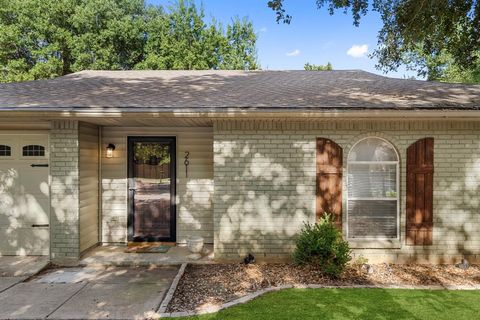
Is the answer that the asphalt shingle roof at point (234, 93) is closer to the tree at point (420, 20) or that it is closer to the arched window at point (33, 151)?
the arched window at point (33, 151)

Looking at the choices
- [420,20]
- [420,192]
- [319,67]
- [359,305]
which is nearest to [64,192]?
[359,305]

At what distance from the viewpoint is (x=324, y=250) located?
17.5 ft

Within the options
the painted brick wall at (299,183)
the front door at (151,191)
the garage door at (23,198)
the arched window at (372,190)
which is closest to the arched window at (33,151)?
the garage door at (23,198)

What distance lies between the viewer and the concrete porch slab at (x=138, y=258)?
608 cm

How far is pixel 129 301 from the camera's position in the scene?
4.47m

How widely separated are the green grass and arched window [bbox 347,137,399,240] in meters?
1.61

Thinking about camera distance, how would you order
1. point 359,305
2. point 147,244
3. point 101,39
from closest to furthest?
point 359,305 → point 147,244 → point 101,39

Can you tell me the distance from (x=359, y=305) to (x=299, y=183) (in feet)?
8.09

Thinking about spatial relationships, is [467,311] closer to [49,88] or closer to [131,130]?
[131,130]

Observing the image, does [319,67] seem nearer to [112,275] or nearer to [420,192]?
[420,192]

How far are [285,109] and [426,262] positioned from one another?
13.2 ft

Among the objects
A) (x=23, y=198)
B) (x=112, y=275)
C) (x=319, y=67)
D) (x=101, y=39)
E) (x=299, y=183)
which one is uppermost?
(x=319, y=67)

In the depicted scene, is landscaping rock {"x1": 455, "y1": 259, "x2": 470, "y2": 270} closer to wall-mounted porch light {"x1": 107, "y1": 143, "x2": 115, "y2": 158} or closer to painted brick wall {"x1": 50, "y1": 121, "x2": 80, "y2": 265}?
painted brick wall {"x1": 50, "y1": 121, "x2": 80, "y2": 265}

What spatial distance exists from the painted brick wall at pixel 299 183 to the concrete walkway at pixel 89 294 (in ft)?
5.12
